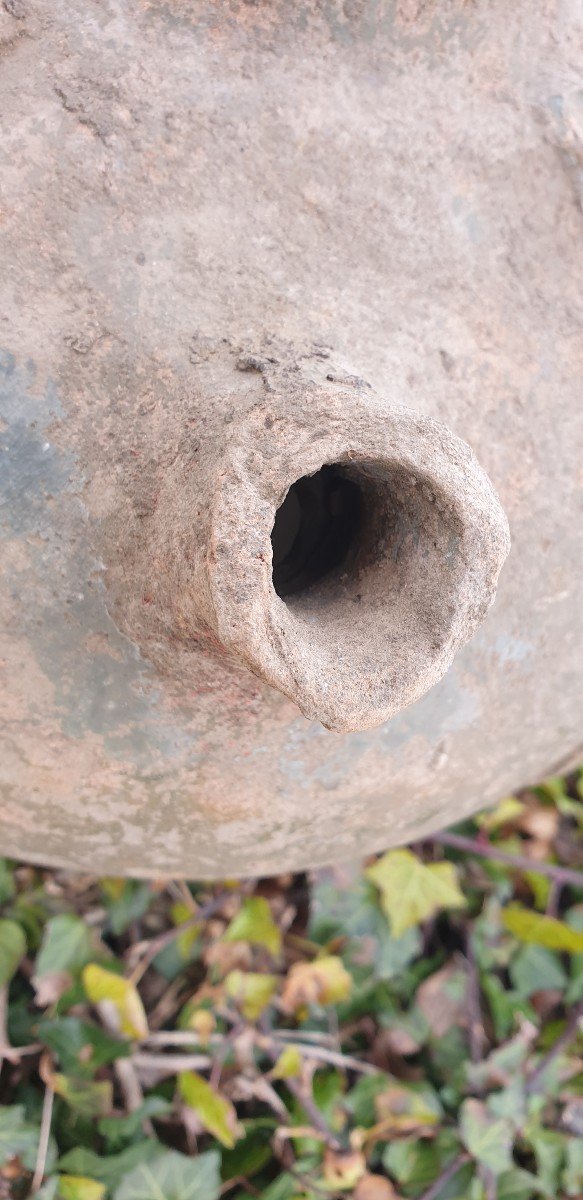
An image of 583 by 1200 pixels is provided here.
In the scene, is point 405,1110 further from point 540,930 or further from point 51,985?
point 51,985

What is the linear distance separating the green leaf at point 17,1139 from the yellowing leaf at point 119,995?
0.15m

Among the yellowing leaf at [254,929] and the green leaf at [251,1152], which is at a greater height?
the yellowing leaf at [254,929]

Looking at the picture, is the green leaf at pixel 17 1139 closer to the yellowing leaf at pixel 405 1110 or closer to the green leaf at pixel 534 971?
the yellowing leaf at pixel 405 1110

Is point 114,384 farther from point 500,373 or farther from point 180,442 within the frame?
point 500,373

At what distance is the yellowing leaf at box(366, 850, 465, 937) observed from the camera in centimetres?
138

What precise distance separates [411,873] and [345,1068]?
301mm

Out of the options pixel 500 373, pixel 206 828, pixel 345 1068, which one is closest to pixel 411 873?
pixel 345 1068

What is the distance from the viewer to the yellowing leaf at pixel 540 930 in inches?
56.7

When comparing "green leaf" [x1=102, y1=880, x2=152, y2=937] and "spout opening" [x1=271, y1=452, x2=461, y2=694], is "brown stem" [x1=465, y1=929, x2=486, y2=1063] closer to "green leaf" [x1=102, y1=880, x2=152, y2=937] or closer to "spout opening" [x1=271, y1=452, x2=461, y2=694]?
"green leaf" [x1=102, y1=880, x2=152, y2=937]

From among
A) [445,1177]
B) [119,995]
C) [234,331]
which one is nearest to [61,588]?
[234,331]

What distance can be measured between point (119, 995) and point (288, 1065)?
24 centimetres

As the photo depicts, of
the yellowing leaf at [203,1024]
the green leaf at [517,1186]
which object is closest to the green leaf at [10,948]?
the yellowing leaf at [203,1024]

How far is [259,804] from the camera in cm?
80

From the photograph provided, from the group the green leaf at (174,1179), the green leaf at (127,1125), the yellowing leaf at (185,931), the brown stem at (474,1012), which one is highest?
the brown stem at (474,1012)
